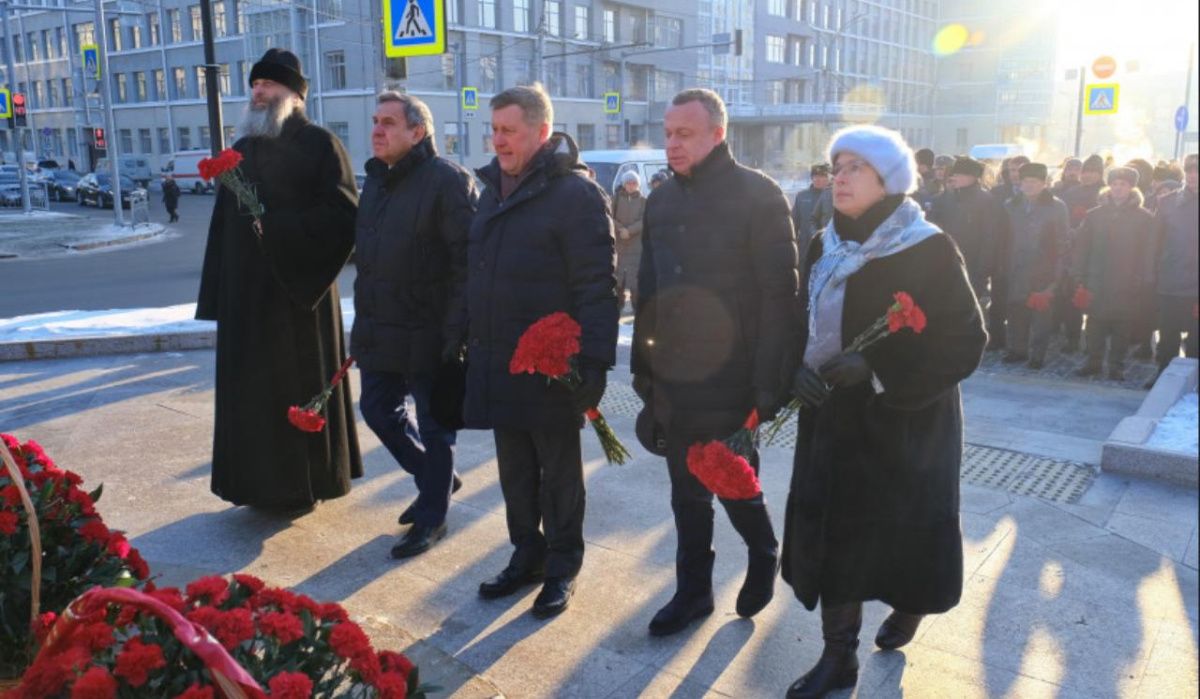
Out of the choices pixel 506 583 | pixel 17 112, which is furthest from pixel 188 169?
pixel 506 583

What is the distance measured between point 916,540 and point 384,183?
255 centimetres

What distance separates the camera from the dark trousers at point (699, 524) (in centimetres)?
355

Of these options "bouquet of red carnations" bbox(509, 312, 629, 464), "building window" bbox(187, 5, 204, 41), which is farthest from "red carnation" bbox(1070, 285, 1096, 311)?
"building window" bbox(187, 5, 204, 41)

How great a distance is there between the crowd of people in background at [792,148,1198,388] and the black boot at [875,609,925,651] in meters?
4.46

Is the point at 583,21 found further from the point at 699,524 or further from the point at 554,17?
the point at 699,524

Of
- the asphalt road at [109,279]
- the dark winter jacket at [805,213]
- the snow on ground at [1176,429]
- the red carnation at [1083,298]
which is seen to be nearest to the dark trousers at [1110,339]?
the red carnation at [1083,298]

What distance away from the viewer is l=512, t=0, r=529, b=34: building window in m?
44.6

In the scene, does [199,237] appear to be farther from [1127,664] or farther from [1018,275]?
[1127,664]

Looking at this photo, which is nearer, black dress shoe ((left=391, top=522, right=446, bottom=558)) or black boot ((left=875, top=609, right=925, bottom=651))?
black boot ((left=875, top=609, right=925, bottom=651))

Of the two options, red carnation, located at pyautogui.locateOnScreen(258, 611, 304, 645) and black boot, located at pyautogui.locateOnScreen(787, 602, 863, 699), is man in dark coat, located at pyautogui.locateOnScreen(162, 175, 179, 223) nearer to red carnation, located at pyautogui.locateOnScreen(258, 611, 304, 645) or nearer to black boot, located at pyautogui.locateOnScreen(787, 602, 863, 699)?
black boot, located at pyautogui.locateOnScreen(787, 602, 863, 699)

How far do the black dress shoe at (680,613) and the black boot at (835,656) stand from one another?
20.7 inches

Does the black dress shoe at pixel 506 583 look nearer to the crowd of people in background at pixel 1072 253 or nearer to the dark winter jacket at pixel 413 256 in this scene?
the dark winter jacket at pixel 413 256

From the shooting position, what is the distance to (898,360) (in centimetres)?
289

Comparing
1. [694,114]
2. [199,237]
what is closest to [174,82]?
[199,237]
